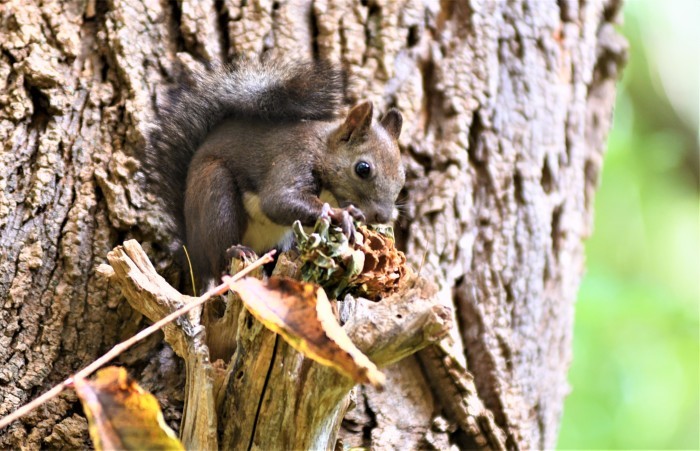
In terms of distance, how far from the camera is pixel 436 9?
8.82 feet

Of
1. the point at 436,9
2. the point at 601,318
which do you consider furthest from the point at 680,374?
the point at 436,9

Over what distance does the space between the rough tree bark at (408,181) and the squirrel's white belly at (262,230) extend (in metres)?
0.26

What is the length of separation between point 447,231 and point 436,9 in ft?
2.68

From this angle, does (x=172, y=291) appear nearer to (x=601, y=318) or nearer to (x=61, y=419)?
(x=61, y=419)

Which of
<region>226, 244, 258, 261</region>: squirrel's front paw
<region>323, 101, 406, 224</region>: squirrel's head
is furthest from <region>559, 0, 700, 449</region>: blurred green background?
<region>226, 244, 258, 261</region>: squirrel's front paw

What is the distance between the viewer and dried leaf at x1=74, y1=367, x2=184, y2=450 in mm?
1088

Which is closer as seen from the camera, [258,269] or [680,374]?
[258,269]

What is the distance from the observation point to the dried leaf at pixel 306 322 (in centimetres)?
112

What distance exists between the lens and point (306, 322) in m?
1.17

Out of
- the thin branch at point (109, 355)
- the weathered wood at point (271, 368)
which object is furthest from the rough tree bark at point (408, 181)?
the thin branch at point (109, 355)

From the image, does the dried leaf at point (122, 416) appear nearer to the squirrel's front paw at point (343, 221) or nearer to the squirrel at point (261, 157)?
the squirrel's front paw at point (343, 221)

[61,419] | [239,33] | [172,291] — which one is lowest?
[61,419]

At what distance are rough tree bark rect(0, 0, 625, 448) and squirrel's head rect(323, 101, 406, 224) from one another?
0.41ft

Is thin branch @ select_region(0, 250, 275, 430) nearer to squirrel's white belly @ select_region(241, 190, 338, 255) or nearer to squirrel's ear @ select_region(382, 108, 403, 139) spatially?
squirrel's white belly @ select_region(241, 190, 338, 255)
